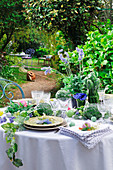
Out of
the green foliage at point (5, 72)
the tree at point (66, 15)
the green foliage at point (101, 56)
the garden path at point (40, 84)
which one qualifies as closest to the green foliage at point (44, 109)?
the green foliage at point (101, 56)

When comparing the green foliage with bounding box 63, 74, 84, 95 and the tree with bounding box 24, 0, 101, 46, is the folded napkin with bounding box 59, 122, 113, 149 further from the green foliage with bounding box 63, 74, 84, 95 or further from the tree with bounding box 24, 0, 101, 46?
the tree with bounding box 24, 0, 101, 46

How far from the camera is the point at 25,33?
271 inches

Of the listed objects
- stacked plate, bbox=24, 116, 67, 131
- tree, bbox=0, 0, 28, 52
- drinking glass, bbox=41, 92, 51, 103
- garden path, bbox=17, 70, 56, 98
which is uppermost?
tree, bbox=0, 0, 28, 52

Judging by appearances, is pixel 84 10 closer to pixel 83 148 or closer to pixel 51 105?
pixel 51 105

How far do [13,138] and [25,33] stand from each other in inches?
236

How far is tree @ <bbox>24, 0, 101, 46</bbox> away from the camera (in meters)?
3.73

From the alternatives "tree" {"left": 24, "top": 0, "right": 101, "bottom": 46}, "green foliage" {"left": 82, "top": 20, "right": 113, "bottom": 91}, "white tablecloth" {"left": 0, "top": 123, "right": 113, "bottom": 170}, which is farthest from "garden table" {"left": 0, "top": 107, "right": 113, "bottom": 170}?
"tree" {"left": 24, "top": 0, "right": 101, "bottom": 46}

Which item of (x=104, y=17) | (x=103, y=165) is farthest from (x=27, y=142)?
(x=104, y=17)

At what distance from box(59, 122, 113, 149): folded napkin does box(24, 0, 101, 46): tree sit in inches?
110

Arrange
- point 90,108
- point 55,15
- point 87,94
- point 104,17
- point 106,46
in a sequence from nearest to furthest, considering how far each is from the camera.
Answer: point 90,108 → point 87,94 → point 106,46 → point 55,15 → point 104,17

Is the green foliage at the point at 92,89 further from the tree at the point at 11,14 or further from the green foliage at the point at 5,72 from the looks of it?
the green foliage at the point at 5,72

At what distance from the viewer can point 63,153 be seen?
1128mm

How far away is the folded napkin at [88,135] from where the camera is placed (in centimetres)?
108

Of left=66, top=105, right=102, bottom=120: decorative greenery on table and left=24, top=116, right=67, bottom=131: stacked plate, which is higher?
left=66, top=105, right=102, bottom=120: decorative greenery on table
